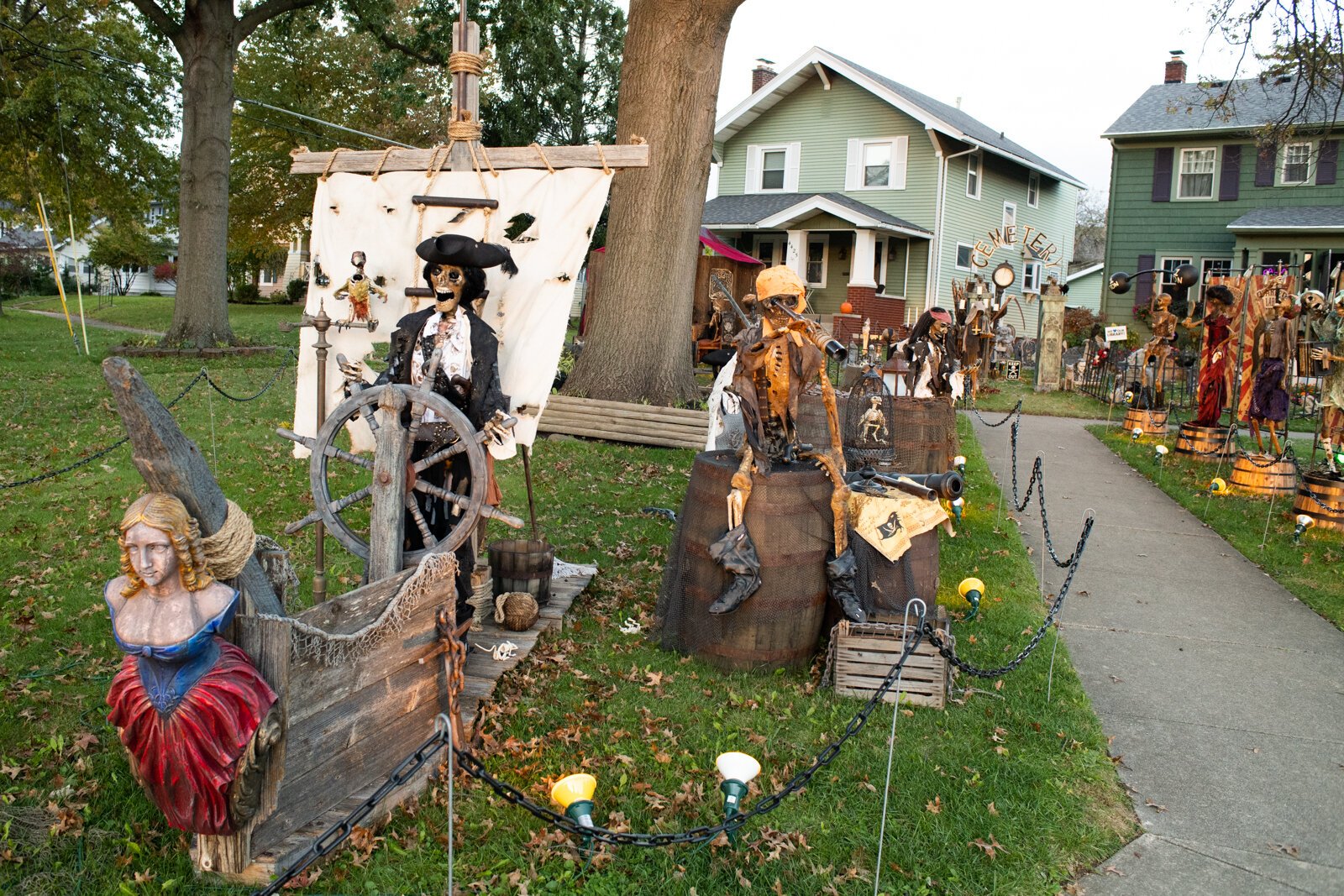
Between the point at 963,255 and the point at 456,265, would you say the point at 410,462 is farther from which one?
the point at 963,255

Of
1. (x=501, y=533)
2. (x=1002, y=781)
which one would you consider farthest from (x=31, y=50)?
(x=1002, y=781)

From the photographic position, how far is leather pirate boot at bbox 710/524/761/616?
5.43 m

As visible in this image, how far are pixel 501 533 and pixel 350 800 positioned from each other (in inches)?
181

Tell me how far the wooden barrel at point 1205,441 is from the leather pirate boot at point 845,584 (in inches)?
408

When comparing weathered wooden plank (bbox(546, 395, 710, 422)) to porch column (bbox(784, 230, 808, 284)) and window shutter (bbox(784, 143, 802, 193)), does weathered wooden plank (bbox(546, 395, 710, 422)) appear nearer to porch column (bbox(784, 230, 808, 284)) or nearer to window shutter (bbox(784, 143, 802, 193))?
porch column (bbox(784, 230, 808, 284))

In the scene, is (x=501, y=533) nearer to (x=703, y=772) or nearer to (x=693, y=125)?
(x=703, y=772)

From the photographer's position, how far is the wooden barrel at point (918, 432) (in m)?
9.28

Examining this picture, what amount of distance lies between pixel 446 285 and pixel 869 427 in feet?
14.7

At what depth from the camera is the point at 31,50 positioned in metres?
19.8

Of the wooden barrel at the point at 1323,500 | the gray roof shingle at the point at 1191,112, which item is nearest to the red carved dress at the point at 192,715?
the wooden barrel at the point at 1323,500

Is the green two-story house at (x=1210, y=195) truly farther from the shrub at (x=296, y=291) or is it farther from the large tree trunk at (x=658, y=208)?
the shrub at (x=296, y=291)

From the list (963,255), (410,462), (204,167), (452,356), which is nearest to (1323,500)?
(452,356)

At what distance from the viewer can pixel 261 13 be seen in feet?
60.4

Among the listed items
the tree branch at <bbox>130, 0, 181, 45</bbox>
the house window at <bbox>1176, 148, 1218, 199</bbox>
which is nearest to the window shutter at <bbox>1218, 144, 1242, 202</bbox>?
the house window at <bbox>1176, 148, 1218, 199</bbox>
